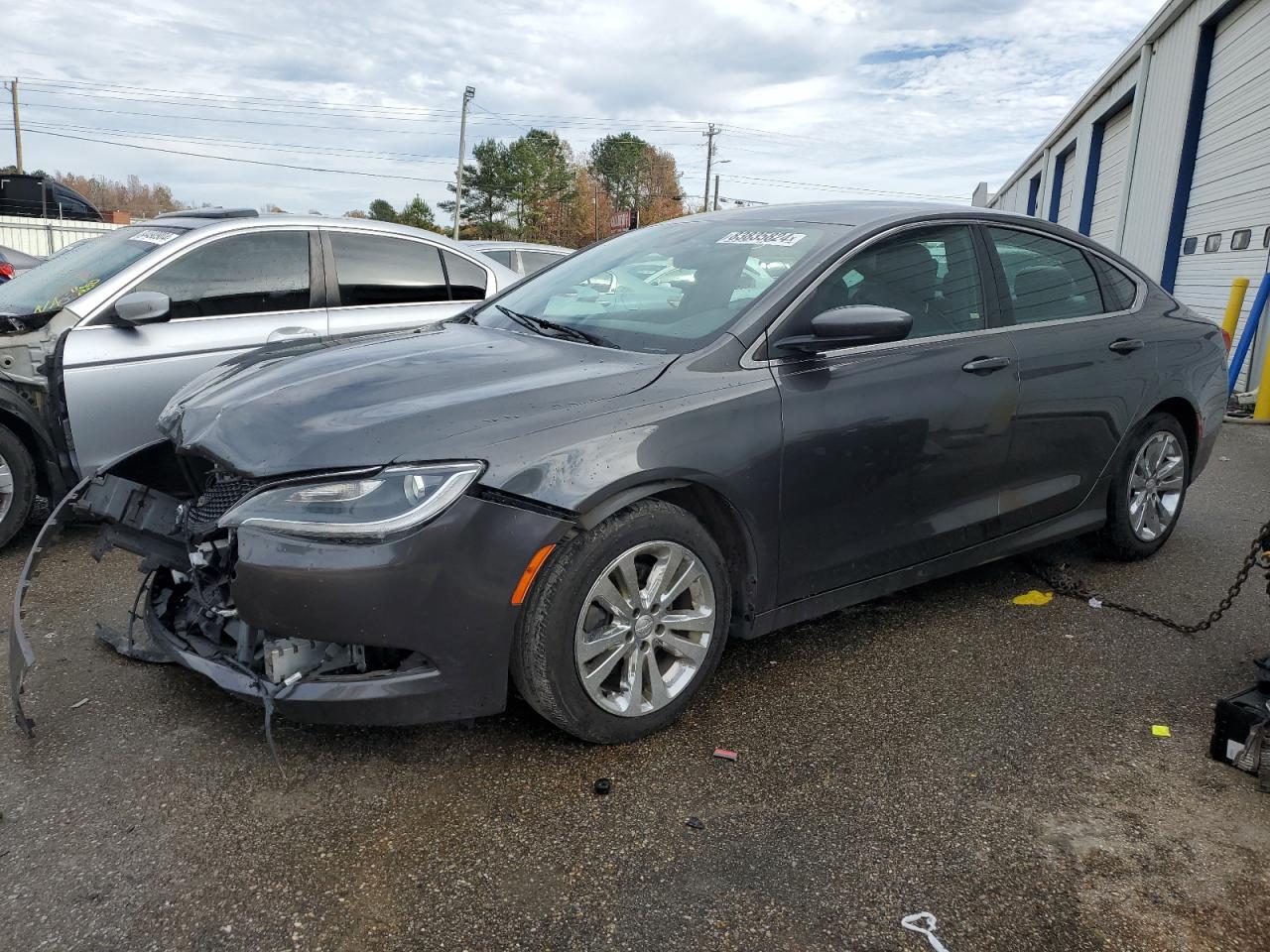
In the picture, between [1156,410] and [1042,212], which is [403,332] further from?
[1042,212]

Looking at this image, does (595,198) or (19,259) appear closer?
(19,259)

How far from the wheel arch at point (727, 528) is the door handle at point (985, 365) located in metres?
1.18

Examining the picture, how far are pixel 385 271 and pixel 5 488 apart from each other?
7.29ft

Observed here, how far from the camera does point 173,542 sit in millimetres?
2900

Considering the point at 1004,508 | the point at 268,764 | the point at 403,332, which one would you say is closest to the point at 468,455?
the point at 268,764

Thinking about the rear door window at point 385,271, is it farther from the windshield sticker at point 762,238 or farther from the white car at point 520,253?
the white car at point 520,253

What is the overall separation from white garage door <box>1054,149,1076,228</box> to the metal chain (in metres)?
20.2

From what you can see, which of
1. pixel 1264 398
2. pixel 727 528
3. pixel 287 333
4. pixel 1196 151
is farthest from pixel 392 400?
pixel 1196 151

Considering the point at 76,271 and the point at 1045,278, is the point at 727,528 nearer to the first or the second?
the point at 1045,278

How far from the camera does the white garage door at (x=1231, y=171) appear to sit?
420 inches

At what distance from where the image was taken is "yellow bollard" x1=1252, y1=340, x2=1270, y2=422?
948cm

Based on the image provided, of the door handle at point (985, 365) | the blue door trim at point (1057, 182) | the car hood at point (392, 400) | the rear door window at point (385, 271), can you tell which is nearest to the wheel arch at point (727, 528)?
the car hood at point (392, 400)

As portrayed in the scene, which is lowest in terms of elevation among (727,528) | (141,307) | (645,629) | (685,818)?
(685,818)

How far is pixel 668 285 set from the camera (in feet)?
11.1
